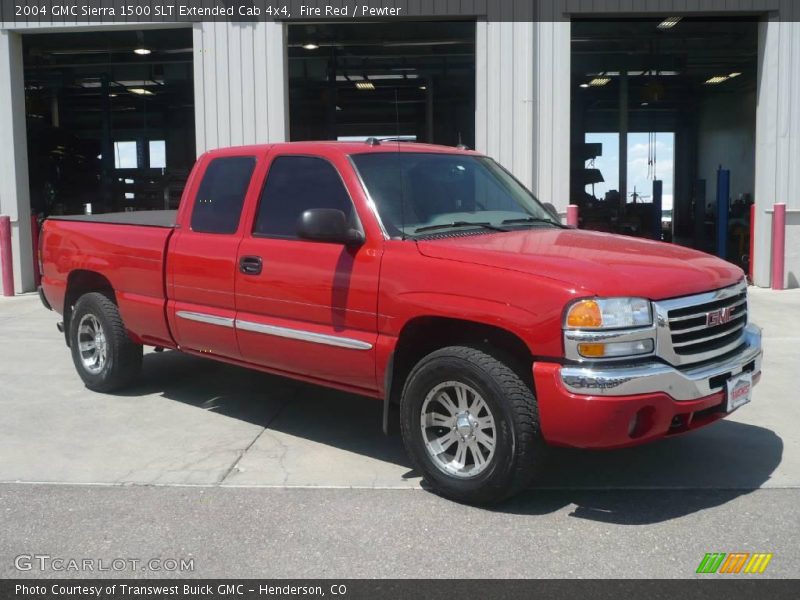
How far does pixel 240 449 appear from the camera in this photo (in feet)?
18.2

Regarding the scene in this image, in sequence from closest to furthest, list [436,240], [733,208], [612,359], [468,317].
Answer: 1. [612,359]
2. [468,317]
3. [436,240]
4. [733,208]

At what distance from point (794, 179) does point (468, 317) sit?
10.1 meters

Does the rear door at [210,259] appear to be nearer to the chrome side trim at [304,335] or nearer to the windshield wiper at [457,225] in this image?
the chrome side trim at [304,335]

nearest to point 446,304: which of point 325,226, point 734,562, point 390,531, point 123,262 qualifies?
point 325,226

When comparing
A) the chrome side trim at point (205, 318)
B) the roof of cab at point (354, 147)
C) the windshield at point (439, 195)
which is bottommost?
the chrome side trim at point (205, 318)

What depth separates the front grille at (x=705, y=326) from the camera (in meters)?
4.21

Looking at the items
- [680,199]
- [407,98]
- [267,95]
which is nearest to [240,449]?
[267,95]

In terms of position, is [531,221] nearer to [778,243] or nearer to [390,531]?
[390,531]

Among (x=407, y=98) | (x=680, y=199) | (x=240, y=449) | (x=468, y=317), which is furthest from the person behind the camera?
(x=680, y=199)

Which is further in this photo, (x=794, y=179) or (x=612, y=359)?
(x=794, y=179)

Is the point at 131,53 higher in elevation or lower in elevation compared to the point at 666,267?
higher

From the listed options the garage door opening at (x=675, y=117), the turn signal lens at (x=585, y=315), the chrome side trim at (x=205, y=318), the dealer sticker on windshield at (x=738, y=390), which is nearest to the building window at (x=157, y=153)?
the garage door opening at (x=675, y=117)

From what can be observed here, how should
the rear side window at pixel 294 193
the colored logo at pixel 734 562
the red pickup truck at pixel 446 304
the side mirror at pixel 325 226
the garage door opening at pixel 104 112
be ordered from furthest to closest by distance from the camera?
the garage door opening at pixel 104 112, the rear side window at pixel 294 193, the side mirror at pixel 325 226, the red pickup truck at pixel 446 304, the colored logo at pixel 734 562

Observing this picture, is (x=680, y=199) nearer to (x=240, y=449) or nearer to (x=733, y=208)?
(x=733, y=208)
